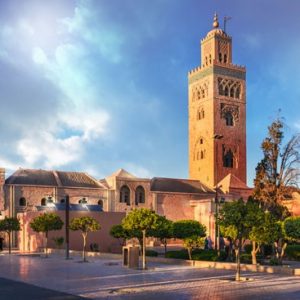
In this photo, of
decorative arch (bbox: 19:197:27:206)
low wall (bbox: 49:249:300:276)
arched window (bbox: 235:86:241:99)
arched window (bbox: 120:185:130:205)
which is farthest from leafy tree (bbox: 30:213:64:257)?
arched window (bbox: 235:86:241:99)

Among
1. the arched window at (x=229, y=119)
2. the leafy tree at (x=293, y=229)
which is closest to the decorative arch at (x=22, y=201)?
the arched window at (x=229, y=119)

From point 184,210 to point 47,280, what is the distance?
4084cm

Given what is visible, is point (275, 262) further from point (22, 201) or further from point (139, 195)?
point (139, 195)

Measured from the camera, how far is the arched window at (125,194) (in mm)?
53750

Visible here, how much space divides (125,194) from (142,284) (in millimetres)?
38461

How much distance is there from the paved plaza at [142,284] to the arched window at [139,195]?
109 ft

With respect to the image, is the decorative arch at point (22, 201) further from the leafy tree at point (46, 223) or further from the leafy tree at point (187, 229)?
the leafy tree at point (187, 229)

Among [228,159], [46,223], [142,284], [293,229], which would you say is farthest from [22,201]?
[142,284]

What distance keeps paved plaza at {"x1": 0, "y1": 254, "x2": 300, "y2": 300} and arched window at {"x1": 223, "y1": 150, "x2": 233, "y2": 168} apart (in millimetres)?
47675

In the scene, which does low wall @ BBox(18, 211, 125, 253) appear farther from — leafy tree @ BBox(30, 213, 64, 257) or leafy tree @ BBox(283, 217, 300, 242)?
leafy tree @ BBox(283, 217, 300, 242)

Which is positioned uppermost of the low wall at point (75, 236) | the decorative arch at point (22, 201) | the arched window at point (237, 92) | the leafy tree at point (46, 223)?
the arched window at point (237, 92)

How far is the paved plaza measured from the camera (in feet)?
43.1

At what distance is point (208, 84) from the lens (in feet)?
226

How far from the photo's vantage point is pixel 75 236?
38969 millimetres
